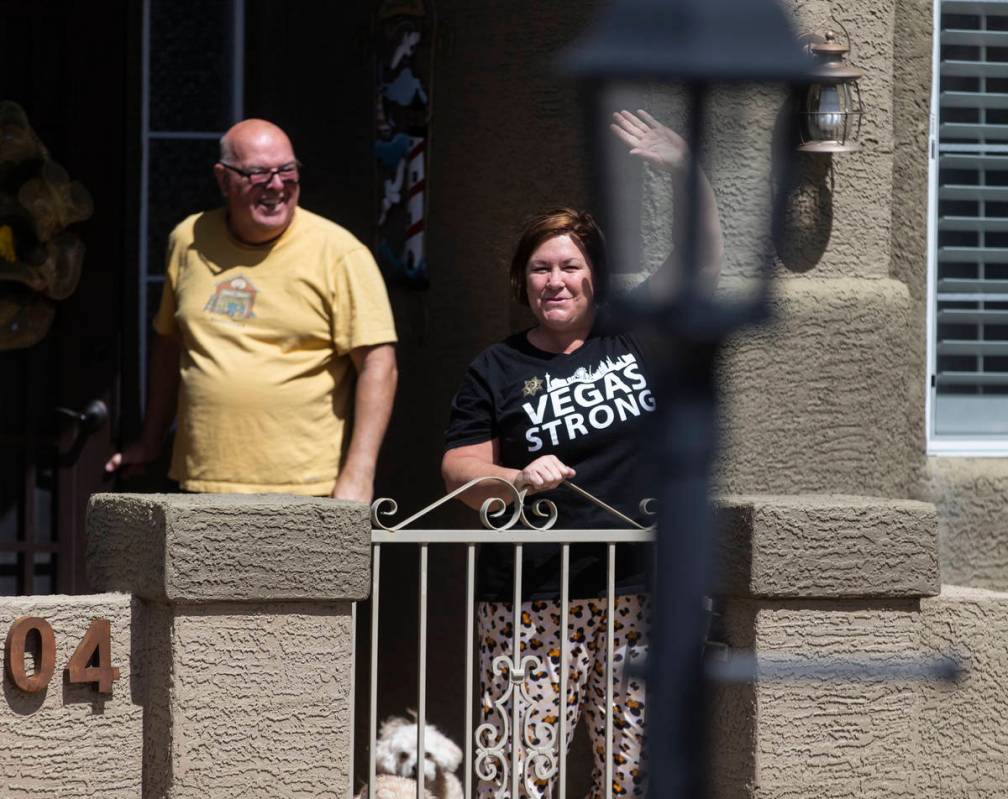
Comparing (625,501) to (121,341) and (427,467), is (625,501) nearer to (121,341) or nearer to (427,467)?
(427,467)

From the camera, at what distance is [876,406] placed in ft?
17.7

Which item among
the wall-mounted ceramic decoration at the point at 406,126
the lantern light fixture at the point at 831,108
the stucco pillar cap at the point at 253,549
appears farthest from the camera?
the wall-mounted ceramic decoration at the point at 406,126

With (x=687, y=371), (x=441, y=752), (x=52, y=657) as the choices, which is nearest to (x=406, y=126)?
(x=441, y=752)

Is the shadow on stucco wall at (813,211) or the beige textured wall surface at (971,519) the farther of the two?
the beige textured wall surface at (971,519)

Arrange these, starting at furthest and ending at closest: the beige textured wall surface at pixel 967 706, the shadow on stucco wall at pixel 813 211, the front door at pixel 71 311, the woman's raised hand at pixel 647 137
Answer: the front door at pixel 71 311
the shadow on stucco wall at pixel 813 211
the beige textured wall surface at pixel 967 706
the woman's raised hand at pixel 647 137

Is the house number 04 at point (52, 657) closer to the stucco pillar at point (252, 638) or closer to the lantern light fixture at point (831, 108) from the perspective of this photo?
the stucco pillar at point (252, 638)

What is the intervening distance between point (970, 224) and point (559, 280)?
6.24 ft

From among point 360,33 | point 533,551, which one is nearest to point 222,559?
point 533,551

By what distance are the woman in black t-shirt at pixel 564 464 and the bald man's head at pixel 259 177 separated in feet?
2.74

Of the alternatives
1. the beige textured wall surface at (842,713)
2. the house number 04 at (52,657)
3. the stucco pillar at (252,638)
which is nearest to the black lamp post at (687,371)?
the stucco pillar at (252,638)

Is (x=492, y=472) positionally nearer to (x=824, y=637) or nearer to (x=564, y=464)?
(x=564, y=464)

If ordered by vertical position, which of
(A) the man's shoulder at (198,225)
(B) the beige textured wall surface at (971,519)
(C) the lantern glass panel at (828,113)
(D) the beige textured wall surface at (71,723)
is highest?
(C) the lantern glass panel at (828,113)

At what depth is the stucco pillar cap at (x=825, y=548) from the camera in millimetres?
4406

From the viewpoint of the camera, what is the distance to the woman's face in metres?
4.59
